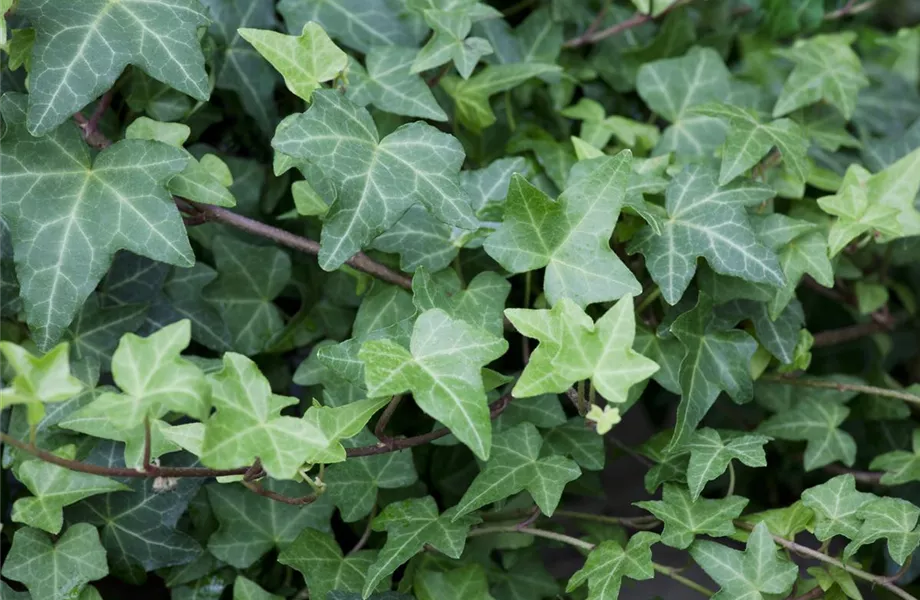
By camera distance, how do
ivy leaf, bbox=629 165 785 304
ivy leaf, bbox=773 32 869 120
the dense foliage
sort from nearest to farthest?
the dense foliage, ivy leaf, bbox=629 165 785 304, ivy leaf, bbox=773 32 869 120

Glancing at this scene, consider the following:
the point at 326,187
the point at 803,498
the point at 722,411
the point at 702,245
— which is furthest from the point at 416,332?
the point at 722,411

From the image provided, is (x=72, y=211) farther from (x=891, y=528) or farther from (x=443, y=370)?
(x=891, y=528)

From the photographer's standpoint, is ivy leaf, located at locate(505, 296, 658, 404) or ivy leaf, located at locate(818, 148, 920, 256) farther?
ivy leaf, located at locate(818, 148, 920, 256)

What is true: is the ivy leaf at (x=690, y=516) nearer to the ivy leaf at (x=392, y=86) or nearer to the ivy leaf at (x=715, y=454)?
the ivy leaf at (x=715, y=454)

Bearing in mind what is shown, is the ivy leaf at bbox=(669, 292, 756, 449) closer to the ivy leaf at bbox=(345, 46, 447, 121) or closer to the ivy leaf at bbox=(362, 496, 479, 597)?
the ivy leaf at bbox=(362, 496, 479, 597)

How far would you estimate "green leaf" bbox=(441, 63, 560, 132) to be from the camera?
1.09m

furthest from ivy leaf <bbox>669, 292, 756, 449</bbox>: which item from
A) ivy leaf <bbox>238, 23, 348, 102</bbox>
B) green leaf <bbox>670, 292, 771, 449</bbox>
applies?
ivy leaf <bbox>238, 23, 348, 102</bbox>

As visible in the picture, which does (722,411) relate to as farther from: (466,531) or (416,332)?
(416,332)

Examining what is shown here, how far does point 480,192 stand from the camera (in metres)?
1.01

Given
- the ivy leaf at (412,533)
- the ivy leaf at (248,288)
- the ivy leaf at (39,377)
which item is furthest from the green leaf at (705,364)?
the ivy leaf at (39,377)

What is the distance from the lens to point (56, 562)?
0.90m

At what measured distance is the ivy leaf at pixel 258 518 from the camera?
1.00 meters

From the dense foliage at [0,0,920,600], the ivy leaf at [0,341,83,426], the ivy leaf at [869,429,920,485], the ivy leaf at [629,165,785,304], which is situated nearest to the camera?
the ivy leaf at [0,341,83,426]

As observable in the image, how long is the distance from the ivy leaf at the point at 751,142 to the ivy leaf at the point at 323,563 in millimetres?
562
